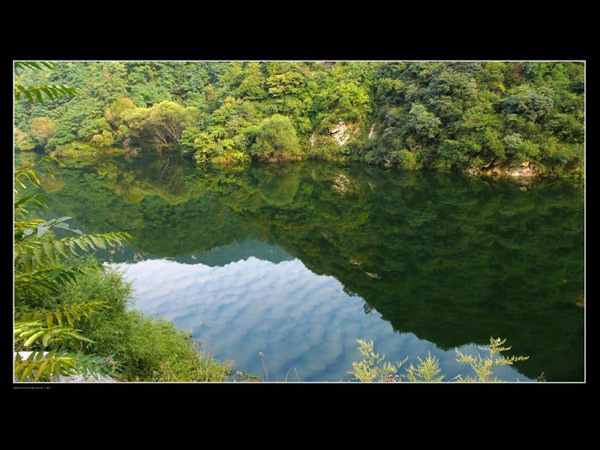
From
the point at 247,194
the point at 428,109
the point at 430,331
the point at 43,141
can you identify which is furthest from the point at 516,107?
the point at 43,141

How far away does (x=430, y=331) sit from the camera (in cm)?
702

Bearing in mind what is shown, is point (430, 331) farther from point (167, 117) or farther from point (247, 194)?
point (167, 117)

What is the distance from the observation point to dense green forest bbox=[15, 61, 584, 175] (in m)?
19.2

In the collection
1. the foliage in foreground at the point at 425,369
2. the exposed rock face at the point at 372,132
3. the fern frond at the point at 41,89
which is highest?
the exposed rock face at the point at 372,132

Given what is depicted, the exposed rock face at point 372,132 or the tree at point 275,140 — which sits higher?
the exposed rock face at point 372,132

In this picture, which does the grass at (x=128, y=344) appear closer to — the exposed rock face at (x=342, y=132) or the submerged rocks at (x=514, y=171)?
the submerged rocks at (x=514, y=171)

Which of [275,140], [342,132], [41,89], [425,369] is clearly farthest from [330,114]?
[41,89]

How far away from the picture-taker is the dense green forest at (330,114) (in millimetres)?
19172

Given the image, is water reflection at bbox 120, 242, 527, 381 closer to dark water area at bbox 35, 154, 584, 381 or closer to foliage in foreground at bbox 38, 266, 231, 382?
dark water area at bbox 35, 154, 584, 381

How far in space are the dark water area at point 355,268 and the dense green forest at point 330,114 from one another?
2.63 meters

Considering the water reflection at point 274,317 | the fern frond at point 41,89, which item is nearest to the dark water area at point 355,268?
the water reflection at point 274,317

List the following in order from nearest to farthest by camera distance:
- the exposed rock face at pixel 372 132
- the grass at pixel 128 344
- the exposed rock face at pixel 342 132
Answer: the grass at pixel 128 344 < the exposed rock face at pixel 372 132 < the exposed rock face at pixel 342 132
